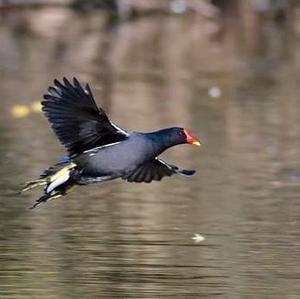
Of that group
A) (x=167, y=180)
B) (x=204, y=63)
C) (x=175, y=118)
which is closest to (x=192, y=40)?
(x=204, y=63)

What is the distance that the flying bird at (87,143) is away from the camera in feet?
29.2

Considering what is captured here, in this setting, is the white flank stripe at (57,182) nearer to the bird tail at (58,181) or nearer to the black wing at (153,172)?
the bird tail at (58,181)

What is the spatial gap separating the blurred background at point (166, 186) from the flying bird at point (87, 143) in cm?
47

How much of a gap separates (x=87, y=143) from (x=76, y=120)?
0.17 m

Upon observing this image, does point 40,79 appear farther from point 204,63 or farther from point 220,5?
point 220,5

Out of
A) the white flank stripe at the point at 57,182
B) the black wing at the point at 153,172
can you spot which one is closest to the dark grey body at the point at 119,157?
the white flank stripe at the point at 57,182

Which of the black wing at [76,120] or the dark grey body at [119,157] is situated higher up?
the black wing at [76,120]

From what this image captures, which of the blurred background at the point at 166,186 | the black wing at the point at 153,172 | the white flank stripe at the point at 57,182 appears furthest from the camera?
the black wing at the point at 153,172

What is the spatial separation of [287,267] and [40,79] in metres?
12.5

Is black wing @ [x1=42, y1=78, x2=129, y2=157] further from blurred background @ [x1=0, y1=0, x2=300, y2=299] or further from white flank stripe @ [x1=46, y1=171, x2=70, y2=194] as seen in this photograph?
blurred background @ [x1=0, y1=0, x2=300, y2=299]

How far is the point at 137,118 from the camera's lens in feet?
53.6

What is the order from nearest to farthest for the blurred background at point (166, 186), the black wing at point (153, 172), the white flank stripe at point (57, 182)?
the blurred background at point (166, 186)
the white flank stripe at point (57, 182)
the black wing at point (153, 172)

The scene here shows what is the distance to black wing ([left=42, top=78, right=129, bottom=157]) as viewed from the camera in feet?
29.2

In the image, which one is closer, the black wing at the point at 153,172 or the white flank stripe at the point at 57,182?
the white flank stripe at the point at 57,182
